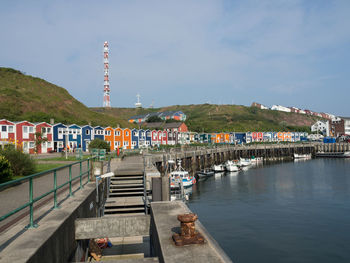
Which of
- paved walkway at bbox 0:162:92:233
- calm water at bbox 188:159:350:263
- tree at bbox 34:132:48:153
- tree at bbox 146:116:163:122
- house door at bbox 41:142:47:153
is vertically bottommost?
calm water at bbox 188:159:350:263

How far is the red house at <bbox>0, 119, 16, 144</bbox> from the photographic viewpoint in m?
49.3

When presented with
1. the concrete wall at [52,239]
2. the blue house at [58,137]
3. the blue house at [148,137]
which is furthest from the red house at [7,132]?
the concrete wall at [52,239]

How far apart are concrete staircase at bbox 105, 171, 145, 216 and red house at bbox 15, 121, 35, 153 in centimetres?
3809

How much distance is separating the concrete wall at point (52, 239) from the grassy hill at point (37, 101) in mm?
75378

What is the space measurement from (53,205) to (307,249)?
1841 cm

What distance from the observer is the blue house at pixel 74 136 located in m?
61.8

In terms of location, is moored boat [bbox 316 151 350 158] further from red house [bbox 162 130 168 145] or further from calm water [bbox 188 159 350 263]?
calm water [bbox 188 159 350 263]

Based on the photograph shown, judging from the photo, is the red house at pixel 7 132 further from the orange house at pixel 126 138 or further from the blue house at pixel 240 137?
the blue house at pixel 240 137

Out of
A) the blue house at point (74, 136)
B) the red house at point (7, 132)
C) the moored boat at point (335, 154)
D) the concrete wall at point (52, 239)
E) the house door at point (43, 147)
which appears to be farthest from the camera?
the moored boat at point (335, 154)

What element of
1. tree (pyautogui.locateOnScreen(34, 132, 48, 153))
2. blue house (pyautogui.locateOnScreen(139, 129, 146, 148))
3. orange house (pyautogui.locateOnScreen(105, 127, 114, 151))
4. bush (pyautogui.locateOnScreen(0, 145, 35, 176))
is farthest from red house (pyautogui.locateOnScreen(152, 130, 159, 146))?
bush (pyautogui.locateOnScreen(0, 145, 35, 176))

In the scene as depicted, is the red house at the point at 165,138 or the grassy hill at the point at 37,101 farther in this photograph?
the red house at the point at 165,138

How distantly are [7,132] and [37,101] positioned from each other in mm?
58443

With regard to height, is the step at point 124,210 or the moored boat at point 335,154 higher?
the step at point 124,210

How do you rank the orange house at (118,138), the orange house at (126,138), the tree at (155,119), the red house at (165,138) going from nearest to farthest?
the orange house at (118,138) < the orange house at (126,138) < the red house at (165,138) < the tree at (155,119)
